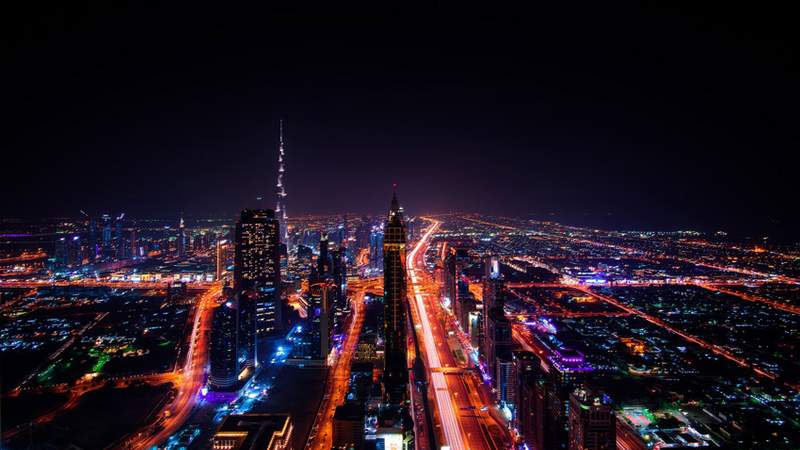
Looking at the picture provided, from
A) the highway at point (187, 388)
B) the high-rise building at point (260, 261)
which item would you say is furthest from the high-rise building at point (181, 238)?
the highway at point (187, 388)

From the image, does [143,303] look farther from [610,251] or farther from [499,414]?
[610,251]

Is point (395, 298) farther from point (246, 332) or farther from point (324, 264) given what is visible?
point (324, 264)

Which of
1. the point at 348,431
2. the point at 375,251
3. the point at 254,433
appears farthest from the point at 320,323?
the point at 375,251

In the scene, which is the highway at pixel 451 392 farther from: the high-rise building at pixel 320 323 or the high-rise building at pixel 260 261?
the high-rise building at pixel 260 261

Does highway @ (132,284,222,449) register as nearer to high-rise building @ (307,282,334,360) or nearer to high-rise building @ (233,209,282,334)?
high-rise building @ (233,209,282,334)

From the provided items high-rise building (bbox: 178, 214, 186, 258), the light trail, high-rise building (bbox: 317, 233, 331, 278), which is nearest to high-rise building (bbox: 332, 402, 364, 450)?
the light trail
